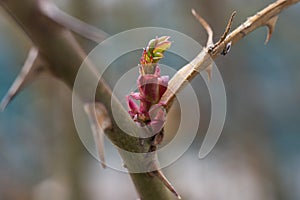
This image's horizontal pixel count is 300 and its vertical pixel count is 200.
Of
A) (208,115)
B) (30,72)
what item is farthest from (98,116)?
(208,115)

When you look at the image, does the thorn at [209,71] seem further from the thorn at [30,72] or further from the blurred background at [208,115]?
the blurred background at [208,115]

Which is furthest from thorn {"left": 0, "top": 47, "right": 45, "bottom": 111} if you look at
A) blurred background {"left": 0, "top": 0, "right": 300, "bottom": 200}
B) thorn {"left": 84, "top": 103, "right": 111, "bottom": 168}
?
blurred background {"left": 0, "top": 0, "right": 300, "bottom": 200}

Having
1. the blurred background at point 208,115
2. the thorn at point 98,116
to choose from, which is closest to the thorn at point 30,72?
the thorn at point 98,116

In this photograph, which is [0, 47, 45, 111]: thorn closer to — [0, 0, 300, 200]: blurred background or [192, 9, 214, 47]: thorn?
[192, 9, 214, 47]: thorn

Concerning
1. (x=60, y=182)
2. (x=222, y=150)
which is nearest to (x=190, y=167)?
(x=222, y=150)

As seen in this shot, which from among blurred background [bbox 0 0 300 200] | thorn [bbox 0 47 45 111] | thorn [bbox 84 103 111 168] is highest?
thorn [bbox 0 47 45 111]

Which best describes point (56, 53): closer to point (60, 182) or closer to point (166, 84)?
point (166, 84)

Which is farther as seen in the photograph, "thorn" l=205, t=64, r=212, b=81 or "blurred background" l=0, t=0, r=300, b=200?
"blurred background" l=0, t=0, r=300, b=200

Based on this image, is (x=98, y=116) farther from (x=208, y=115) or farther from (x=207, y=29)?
(x=208, y=115)
